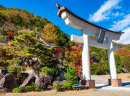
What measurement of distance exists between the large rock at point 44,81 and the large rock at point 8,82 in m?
1.32

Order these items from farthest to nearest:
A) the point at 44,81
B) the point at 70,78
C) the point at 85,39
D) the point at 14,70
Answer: the point at 85,39 → the point at 14,70 → the point at 44,81 → the point at 70,78

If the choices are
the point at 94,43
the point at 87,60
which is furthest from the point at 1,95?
the point at 94,43

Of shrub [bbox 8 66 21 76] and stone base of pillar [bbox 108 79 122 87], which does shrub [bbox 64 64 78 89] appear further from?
stone base of pillar [bbox 108 79 122 87]

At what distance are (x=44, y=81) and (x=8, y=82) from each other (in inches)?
77.3

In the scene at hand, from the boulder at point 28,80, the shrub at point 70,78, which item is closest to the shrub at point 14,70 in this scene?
the boulder at point 28,80

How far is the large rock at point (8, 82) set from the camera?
16.8 ft

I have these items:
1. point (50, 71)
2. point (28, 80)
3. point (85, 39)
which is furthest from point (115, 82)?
point (28, 80)

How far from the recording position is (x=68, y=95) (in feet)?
14.7

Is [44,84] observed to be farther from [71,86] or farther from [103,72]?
[103,72]

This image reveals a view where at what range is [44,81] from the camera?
5.95 metres

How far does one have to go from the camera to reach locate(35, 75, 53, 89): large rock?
5.74 metres

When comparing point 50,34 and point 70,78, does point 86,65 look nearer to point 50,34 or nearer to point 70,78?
point 70,78

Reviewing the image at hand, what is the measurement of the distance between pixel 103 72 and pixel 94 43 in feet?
54.4

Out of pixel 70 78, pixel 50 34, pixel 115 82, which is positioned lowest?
pixel 115 82
